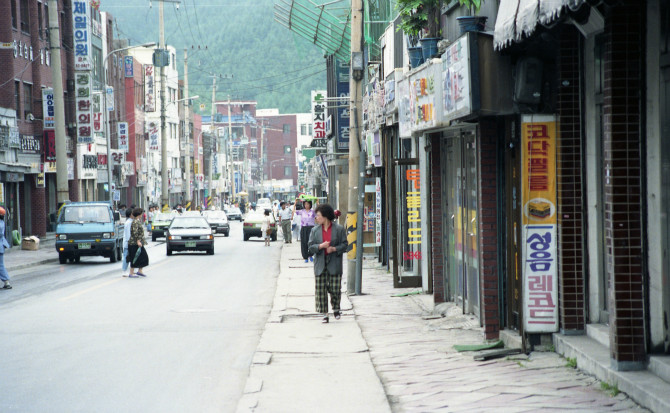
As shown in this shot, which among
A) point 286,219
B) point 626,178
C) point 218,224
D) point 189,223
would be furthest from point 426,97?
point 218,224

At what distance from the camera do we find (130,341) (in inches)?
478

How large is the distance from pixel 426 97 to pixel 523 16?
5439 mm

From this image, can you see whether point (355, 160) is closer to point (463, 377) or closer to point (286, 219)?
point (463, 377)

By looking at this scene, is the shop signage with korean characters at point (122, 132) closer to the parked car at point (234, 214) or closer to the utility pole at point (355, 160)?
the parked car at point (234, 214)

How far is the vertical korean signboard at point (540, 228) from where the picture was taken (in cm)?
971

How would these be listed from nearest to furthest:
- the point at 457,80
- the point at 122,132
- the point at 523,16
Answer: the point at 523,16 → the point at 457,80 → the point at 122,132

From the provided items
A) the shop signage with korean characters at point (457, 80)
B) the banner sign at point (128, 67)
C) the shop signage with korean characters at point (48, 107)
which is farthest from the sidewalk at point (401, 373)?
the banner sign at point (128, 67)

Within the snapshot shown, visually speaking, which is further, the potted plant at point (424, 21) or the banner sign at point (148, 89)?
the banner sign at point (148, 89)

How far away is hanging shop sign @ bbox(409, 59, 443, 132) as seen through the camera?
491 inches

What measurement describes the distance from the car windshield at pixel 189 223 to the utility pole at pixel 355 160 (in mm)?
18572

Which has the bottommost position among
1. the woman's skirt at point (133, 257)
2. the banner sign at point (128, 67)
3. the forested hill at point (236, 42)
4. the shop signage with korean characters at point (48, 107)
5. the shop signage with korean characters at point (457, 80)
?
the woman's skirt at point (133, 257)

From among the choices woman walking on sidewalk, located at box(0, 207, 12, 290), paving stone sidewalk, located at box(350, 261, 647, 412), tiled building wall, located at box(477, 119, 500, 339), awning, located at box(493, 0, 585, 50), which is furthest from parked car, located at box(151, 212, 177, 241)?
awning, located at box(493, 0, 585, 50)

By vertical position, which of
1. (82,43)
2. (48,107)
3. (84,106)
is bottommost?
(48,107)

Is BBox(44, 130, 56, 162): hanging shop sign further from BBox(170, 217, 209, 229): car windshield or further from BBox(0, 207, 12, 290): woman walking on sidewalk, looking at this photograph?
BBox(0, 207, 12, 290): woman walking on sidewalk
